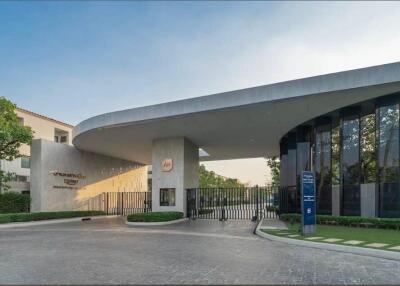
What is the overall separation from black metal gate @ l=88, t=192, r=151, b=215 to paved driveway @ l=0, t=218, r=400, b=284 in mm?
19468

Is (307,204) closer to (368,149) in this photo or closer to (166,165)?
(368,149)

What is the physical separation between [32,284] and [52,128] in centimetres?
3427

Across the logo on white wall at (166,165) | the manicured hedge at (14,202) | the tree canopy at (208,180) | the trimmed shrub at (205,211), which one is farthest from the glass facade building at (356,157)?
the tree canopy at (208,180)

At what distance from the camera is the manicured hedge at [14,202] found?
83.4 ft

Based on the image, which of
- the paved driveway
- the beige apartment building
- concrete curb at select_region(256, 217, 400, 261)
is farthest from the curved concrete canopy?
the beige apartment building

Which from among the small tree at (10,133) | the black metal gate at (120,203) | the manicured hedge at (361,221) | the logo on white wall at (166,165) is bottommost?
the black metal gate at (120,203)

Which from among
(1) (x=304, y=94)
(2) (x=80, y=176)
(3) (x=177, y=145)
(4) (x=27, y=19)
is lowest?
(2) (x=80, y=176)

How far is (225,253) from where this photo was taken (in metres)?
11.2

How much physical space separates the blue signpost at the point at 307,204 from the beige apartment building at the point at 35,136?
22919mm

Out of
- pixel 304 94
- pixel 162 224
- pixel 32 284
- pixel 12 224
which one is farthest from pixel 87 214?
pixel 32 284

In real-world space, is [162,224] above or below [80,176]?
below

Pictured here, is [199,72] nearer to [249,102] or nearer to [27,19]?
[249,102]

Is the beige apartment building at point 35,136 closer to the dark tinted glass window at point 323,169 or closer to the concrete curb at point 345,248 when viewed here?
the dark tinted glass window at point 323,169

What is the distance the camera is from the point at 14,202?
26.1 meters
